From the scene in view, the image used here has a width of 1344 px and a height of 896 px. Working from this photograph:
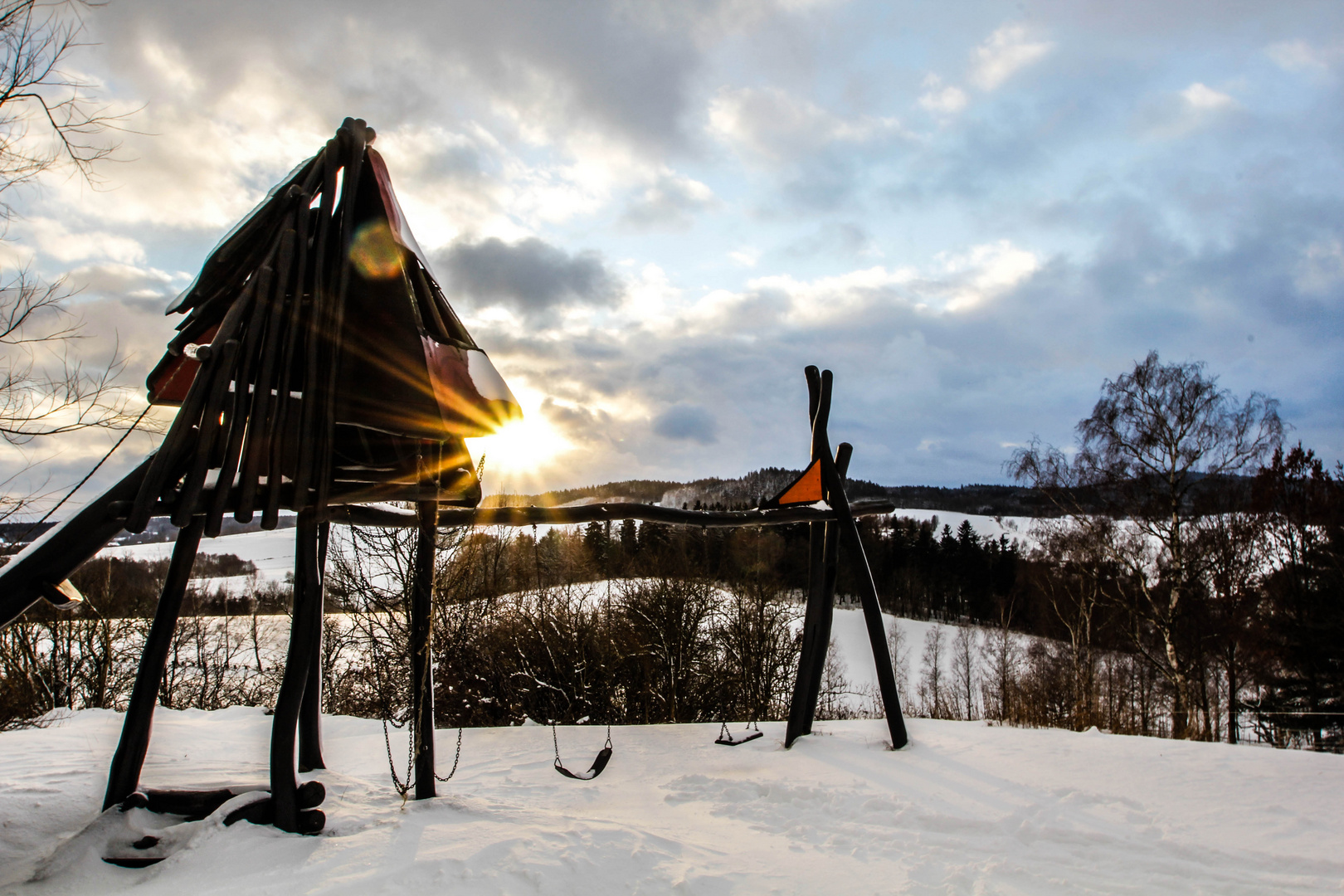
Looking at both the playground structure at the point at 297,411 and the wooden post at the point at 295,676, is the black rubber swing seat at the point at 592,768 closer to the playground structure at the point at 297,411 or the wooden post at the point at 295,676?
the playground structure at the point at 297,411

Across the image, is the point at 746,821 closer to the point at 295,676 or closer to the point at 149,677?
the point at 295,676

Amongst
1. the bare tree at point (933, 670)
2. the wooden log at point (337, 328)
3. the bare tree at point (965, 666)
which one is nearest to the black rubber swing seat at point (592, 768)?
the wooden log at point (337, 328)

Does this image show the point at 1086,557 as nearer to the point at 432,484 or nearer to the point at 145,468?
the point at 432,484

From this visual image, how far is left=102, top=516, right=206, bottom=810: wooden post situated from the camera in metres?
2.79

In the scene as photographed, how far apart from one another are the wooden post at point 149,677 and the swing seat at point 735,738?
400cm

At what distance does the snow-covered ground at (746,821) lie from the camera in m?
2.50

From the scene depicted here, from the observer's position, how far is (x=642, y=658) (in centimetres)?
1512

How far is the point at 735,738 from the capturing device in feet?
19.0

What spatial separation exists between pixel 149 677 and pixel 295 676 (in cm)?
59

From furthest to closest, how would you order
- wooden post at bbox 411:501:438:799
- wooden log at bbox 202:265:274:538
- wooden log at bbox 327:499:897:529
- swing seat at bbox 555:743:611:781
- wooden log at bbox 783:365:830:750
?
1. wooden log at bbox 783:365:830:750
2. swing seat at bbox 555:743:611:781
3. wooden log at bbox 327:499:897:529
4. wooden post at bbox 411:501:438:799
5. wooden log at bbox 202:265:274:538

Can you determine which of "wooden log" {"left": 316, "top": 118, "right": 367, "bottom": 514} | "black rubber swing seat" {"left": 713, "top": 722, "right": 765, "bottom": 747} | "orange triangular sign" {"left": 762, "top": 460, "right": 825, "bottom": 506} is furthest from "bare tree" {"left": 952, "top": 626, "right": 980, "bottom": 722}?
"wooden log" {"left": 316, "top": 118, "right": 367, "bottom": 514}

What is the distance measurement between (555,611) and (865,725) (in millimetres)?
10829

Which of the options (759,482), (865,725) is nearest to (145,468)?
(865,725)

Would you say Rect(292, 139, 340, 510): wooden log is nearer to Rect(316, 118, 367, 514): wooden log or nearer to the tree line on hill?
Rect(316, 118, 367, 514): wooden log
